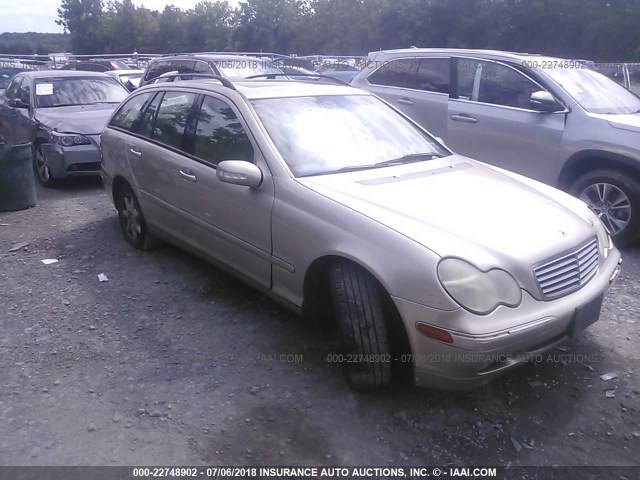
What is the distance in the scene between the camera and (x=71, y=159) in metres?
7.61

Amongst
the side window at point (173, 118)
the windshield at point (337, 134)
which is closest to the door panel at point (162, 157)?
the side window at point (173, 118)

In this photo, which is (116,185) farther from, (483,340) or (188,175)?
(483,340)

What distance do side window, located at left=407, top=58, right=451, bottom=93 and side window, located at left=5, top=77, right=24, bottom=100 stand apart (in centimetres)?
632

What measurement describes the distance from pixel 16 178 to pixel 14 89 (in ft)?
11.1

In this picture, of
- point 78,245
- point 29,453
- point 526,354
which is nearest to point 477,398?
point 526,354

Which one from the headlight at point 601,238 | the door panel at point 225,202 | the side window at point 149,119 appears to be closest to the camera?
the headlight at point 601,238

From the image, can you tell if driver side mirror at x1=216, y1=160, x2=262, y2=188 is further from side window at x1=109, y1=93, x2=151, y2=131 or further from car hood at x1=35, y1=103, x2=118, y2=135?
car hood at x1=35, y1=103, x2=118, y2=135

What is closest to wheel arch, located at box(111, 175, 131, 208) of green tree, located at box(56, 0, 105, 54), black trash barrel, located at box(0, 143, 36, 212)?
black trash barrel, located at box(0, 143, 36, 212)

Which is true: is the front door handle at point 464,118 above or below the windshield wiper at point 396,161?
above

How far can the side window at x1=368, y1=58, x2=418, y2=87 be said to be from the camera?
24.2 ft

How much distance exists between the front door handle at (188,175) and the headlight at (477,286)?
2.18m

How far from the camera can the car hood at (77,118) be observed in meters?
7.76

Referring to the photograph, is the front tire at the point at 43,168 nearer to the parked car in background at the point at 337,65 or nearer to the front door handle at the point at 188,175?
the front door handle at the point at 188,175

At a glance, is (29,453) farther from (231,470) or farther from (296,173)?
(296,173)
